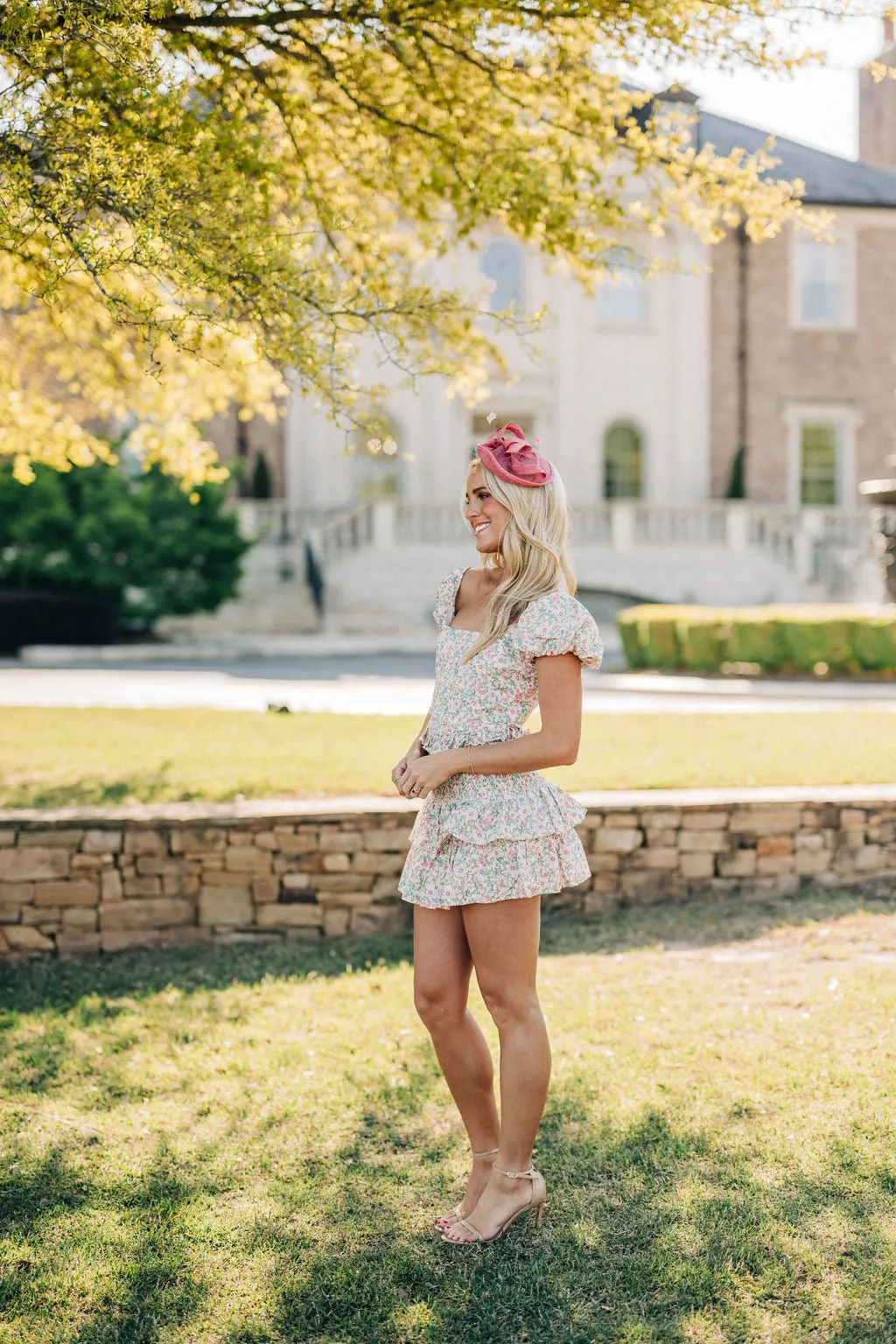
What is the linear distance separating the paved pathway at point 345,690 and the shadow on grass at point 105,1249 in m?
6.92

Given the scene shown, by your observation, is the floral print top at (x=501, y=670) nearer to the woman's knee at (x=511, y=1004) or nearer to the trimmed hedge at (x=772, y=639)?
the woman's knee at (x=511, y=1004)

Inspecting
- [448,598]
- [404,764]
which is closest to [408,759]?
[404,764]

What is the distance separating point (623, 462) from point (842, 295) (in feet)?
21.7

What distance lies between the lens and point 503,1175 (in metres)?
3.24

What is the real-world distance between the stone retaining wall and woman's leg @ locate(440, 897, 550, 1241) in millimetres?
3007

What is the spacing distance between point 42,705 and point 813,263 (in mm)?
22804

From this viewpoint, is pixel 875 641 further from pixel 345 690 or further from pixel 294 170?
pixel 294 170

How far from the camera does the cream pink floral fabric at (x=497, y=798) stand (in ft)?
9.96

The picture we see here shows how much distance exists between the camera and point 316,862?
20.4 feet

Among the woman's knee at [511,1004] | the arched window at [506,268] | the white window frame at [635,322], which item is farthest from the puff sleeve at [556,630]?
the white window frame at [635,322]

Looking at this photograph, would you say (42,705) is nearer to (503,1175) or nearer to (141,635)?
(503,1175)

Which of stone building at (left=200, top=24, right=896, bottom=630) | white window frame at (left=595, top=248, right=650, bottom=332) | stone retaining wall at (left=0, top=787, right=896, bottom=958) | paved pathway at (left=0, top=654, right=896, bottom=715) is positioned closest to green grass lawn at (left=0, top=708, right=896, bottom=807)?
stone retaining wall at (left=0, top=787, right=896, bottom=958)

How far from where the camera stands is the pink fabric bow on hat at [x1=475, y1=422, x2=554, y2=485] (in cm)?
308

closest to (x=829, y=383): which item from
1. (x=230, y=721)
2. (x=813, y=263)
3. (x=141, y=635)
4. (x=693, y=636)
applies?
(x=813, y=263)
